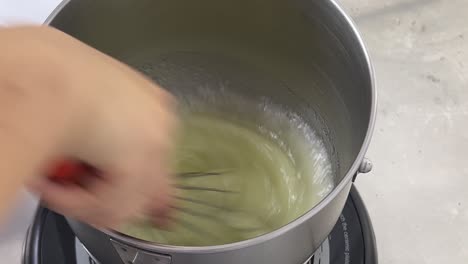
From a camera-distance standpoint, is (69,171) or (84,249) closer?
(69,171)

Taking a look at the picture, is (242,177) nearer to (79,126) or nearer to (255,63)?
(255,63)

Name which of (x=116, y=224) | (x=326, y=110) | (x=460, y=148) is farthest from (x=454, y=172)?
(x=116, y=224)

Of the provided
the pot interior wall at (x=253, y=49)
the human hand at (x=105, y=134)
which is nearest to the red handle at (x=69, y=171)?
the human hand at (x=105, y=134)

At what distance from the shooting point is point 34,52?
35cm

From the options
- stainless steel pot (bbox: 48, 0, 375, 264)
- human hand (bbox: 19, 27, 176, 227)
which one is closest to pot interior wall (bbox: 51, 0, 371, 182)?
stainless steel pot (bbox: 48, 0, 375, 264)

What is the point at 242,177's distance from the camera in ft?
2.24

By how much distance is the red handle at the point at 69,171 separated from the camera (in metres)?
0.38

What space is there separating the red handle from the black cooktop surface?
0.67 ft

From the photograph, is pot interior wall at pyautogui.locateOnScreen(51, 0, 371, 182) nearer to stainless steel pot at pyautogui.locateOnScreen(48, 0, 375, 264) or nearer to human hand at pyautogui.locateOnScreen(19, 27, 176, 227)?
stainless steel pot at pyautogui.locateOnScreen(48, 0, 375, 264)

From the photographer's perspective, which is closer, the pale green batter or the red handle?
the red handle

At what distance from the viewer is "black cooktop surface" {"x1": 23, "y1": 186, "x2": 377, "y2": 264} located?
0.58 m

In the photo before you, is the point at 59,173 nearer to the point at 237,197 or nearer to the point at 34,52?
the point at 34,52

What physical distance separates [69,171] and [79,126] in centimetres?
5

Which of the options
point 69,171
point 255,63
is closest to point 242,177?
point 255,63
